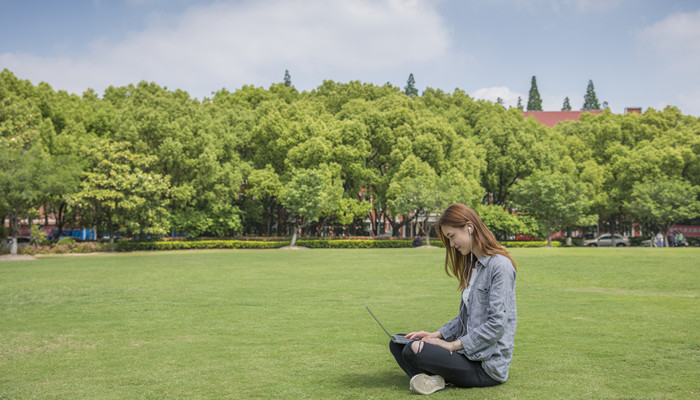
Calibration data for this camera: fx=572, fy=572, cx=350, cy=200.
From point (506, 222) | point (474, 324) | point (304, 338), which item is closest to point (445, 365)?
point (474, 324)

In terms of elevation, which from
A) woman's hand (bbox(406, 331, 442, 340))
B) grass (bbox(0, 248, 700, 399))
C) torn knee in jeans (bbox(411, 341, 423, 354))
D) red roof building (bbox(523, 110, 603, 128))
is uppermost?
red roof building (bbox(523, 110, 603, 128))

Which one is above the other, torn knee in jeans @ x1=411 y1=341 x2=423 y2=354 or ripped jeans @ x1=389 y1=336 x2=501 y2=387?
torn knee in jeans @ x1=411 y1=341 x2=423 y2=354

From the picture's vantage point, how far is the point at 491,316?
15.1 feet

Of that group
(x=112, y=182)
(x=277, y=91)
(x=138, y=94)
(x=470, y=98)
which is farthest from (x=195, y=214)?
(x=470, y=98)

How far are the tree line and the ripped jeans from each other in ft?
110

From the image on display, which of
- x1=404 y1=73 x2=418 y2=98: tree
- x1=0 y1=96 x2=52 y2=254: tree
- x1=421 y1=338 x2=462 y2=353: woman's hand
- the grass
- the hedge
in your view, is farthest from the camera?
x1=404 y1=73 x2=418 y2=98: tree

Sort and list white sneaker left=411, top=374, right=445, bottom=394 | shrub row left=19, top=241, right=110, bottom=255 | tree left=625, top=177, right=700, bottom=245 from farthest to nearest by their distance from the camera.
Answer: tree left=625, top=177, right=700, bottom=245
shrub row left=19, top=241, right=110, bottom=255
white sneaker left=411, top=374, right=445, bottom=394

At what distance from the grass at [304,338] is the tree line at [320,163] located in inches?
917

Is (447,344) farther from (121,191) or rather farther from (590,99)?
(590,99)

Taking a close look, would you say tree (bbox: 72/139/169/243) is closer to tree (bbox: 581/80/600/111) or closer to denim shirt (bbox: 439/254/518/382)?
denim shirt (bbox: 439/254/518/382)

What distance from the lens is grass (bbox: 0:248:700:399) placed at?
211 inches

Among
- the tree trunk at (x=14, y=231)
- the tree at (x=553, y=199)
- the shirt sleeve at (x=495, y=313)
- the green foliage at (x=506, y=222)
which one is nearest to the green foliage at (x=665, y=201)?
the tree at (x=553, y=199)

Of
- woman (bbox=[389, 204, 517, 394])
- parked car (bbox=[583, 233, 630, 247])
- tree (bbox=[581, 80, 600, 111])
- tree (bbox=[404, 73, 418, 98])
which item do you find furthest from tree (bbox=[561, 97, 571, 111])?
woman (bbox=[389, 204, 517, 394])

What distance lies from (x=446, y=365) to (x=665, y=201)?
50.5m
